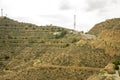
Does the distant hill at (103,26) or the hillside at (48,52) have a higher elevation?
the distant hill at (103,26)

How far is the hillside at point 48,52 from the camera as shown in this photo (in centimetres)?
6256

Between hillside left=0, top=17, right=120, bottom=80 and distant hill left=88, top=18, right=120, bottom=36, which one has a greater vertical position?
distant hill left=88, top=18, right=120, bottom=36

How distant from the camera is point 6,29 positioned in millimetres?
113125

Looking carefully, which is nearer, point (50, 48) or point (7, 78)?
point (7, 78)

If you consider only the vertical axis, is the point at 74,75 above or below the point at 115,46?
below

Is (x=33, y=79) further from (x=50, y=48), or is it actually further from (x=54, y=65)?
(x=50, y=48)

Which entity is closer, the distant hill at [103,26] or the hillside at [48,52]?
the hillside at [48,52]

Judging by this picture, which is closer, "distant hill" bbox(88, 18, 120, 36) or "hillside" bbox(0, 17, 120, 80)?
"hillside" bbox(0, 17, 120, 80)

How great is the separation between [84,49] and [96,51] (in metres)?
2.56

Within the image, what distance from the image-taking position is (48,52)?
288 ft

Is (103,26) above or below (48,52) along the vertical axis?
above

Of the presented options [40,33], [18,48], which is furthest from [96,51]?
[40,33]

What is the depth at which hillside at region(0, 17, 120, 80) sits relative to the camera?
62562 millimetres

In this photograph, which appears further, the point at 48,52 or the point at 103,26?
the point at 103,26
